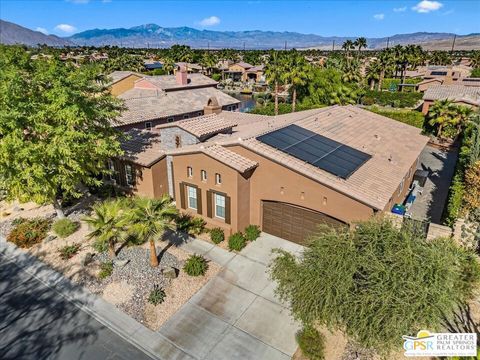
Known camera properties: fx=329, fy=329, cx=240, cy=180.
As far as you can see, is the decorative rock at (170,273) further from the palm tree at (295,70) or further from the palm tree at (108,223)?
the palm tree at (295,70)

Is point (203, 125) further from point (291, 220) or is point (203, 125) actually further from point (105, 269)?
point (105, 269)

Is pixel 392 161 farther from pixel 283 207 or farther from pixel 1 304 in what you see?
pixel 1 304

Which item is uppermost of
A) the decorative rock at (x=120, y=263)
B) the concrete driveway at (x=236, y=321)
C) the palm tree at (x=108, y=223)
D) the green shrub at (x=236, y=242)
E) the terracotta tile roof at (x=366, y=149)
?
the terracotta tile roof at (x=366, y=149)

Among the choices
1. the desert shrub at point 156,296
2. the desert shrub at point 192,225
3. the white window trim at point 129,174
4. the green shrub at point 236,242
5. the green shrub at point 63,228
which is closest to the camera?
the desert shrub at point 156,296

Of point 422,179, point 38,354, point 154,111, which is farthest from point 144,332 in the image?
point 154,111

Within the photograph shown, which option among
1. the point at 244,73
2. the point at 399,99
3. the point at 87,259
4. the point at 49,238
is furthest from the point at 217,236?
the point at 244,73

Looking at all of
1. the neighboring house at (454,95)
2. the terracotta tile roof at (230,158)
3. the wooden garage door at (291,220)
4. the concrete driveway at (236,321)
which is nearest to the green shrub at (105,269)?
the concrete driveway at (236,321)

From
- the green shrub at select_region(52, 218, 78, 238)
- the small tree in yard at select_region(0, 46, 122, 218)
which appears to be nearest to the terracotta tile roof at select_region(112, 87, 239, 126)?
the small tree in yard at select_region(0, 46, 122, 218)
